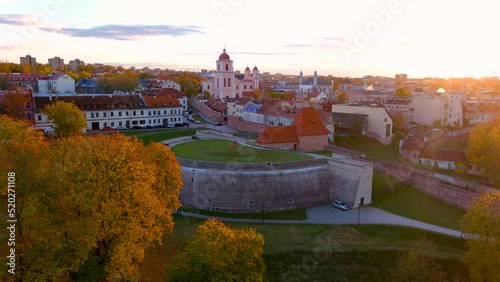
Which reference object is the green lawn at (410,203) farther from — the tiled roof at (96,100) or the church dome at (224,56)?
the church dome at (224,56)

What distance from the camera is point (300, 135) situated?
3872 cm

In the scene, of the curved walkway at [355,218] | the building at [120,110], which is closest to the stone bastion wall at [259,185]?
the curved walkway at [355,218]

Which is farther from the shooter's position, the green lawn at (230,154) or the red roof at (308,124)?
the red roof at (308,124)

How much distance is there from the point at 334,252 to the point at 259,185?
345 inches

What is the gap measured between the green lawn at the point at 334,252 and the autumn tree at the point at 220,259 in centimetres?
541

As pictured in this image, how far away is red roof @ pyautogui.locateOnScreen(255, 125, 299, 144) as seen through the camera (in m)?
38.0

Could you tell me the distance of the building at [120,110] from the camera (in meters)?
48.3

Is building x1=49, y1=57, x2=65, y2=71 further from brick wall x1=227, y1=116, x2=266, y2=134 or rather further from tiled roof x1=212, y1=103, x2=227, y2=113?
brick wall x1=227, y1=116, x2=266, y2=134

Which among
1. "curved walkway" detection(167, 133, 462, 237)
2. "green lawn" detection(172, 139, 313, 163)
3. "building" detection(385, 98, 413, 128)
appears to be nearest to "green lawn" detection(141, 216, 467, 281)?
"curved walkway" detection(167, 133, 462, 237)

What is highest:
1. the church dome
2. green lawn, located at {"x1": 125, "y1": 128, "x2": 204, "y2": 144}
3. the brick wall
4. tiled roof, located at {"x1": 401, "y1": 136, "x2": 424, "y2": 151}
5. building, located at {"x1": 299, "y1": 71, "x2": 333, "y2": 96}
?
the church dome

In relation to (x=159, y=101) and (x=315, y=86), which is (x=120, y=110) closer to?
(x=159, y=101)

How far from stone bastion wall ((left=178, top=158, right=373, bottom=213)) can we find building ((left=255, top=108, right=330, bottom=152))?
6.18 meters

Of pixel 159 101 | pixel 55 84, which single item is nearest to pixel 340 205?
pixel 159 101

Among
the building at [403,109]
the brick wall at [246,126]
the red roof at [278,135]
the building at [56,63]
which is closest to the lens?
the red roof at [278,135]
